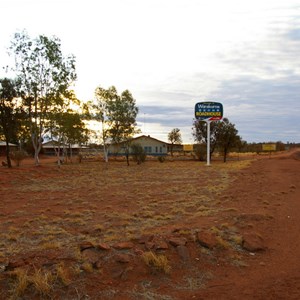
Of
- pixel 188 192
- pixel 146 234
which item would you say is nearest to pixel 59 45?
pixel 188 192

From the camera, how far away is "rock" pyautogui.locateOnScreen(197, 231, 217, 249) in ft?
24.1

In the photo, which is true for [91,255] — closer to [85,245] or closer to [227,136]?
[85,245]

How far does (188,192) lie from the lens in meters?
16.1

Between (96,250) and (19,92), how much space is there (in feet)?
86.1

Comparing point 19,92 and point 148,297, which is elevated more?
point 19,92

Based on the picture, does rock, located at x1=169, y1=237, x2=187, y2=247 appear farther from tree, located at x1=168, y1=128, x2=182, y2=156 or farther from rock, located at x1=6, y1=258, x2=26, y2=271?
tree, located at x1=168, y1=128, x2=182, y2=156

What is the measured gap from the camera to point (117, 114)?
48844mm

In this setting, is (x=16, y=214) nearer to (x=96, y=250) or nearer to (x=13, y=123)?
(x=96, y=250)

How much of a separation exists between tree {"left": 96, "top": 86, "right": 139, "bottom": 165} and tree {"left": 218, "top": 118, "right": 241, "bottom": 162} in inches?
453

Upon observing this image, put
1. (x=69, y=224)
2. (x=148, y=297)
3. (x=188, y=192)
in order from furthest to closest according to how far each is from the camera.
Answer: (x=188, y=192) < (x=69, y=224) < (x=148, y=297)

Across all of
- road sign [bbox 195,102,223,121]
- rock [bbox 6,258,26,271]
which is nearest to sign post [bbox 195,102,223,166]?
road sign [bbox 195,102,223,121]

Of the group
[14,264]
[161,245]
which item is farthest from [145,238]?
[14,264]

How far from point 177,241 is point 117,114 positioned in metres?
42.3

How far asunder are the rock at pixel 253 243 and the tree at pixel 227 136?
139 feet
